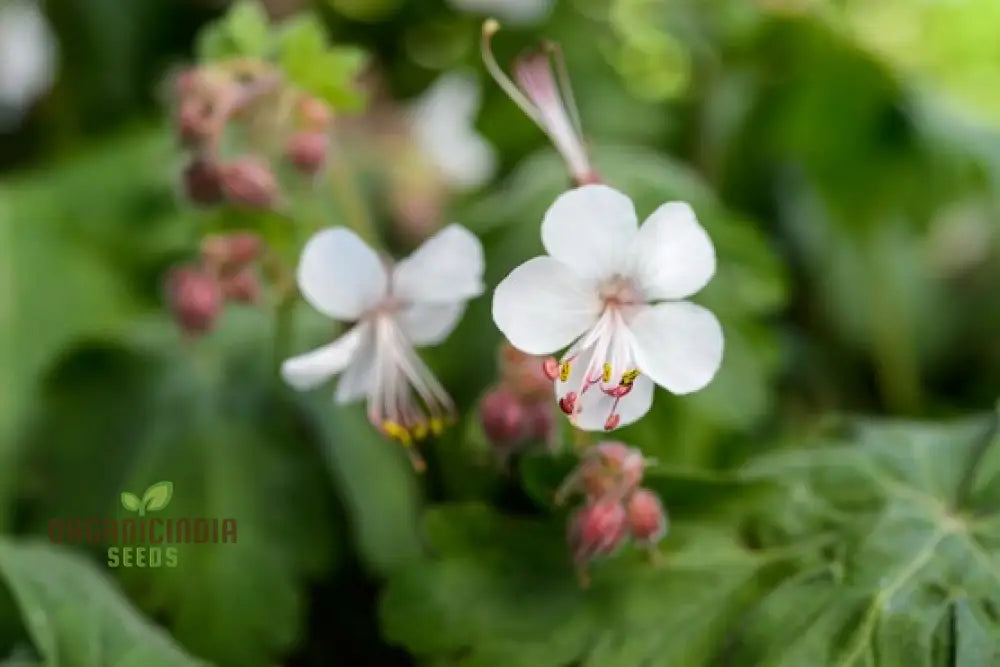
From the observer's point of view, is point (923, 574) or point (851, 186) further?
point (851, 186)

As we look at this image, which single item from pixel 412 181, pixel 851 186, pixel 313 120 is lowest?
pixel 412 181

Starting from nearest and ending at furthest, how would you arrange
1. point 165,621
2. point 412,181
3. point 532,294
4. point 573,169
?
1. point 532,294
2. point 573,169
3. point 165,621
4. point 412,181

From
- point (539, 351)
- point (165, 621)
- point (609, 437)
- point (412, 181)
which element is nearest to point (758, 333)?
point (609, 437)

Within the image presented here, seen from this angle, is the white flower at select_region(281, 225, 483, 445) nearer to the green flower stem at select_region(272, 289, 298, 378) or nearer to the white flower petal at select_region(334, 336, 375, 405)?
the white flower petal at select_region(334, 336, 375, 405)

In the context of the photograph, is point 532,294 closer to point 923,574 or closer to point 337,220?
point 923,574

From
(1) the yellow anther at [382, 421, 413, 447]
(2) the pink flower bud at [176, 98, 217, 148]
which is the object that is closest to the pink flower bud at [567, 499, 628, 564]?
(1) the yellow anther at [382, 421, 413, 447]

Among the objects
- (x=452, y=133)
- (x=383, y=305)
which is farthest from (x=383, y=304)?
(x=452, y=133)

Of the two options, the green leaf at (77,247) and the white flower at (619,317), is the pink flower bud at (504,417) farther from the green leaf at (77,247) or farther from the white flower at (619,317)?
the green leaf at (77,247)
